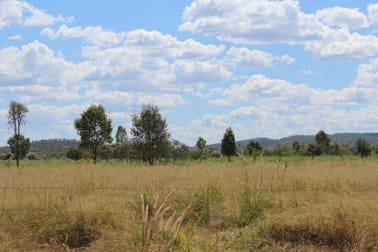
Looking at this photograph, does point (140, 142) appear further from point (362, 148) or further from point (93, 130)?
point (362, 148)

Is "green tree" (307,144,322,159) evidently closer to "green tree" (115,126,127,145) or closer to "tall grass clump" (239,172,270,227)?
"green tree" (115,126,127,145)

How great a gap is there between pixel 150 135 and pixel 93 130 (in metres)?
7.69

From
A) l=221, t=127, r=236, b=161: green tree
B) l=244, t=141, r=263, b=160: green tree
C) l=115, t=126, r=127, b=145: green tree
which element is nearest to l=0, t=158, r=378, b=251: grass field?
l=244, t=141, r=263, b=160: green tree

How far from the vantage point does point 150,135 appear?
29094mm

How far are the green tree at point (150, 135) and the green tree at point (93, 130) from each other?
662 centimetres

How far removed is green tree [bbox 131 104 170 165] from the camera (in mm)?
29094

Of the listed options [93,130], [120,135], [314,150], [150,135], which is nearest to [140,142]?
[150,135]

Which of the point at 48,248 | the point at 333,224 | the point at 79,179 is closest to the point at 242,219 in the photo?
the point at 333,224

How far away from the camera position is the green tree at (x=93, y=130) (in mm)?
35222

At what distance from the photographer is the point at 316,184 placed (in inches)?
435

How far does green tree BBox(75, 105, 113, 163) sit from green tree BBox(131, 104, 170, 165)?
21.7ft

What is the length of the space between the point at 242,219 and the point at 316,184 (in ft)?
10.7

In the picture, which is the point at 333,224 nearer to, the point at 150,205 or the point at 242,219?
the point at 242,219

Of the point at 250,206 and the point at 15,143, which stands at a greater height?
the point at 15,143
